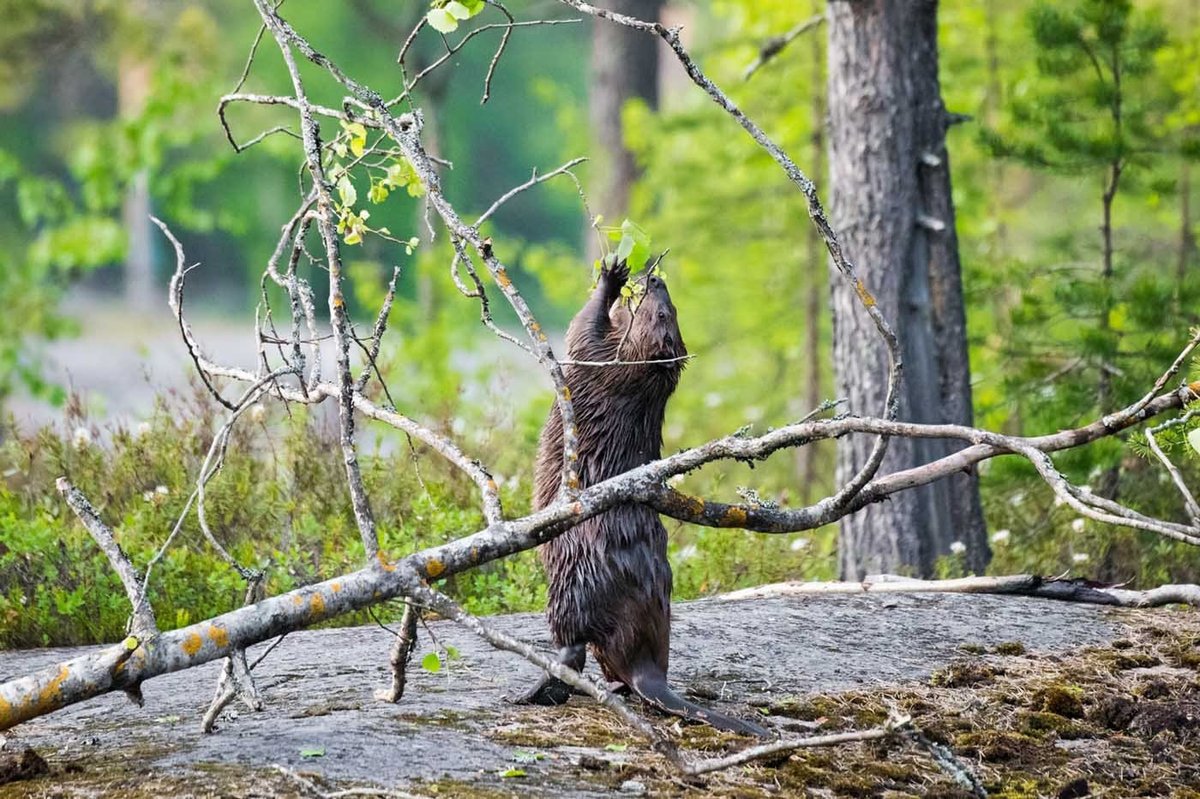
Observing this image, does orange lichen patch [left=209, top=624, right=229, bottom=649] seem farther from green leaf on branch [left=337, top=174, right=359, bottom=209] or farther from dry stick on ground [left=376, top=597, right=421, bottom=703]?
green leaf on branch [left=337, top=174, right=359, bottom=209]

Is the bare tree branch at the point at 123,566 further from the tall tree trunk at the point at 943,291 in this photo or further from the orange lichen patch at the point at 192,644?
the tall tree trunk at the point at 943,291

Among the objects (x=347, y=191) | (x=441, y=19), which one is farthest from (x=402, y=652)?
(x=441, y=19)

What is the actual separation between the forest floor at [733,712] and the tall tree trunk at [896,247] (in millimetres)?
1451

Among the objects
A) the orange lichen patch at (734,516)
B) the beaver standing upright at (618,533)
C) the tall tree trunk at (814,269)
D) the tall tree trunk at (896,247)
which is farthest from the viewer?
the tall tree trunk at (814,269)

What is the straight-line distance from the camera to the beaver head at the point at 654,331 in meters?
4.92

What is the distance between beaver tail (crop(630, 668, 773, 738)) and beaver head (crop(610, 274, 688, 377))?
3.52ft

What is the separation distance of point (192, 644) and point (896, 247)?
203 inches

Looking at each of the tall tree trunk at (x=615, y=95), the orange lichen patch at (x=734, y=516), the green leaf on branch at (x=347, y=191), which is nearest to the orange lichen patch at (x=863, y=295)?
the orange lichen patch at (x=734, y=516)

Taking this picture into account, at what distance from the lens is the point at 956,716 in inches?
192

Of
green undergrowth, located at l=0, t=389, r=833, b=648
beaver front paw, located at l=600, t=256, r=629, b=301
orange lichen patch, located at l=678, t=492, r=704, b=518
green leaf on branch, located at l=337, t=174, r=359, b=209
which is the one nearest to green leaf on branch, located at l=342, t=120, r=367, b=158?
green leaf on branch, located at l=337, t=174, r=359, b=209

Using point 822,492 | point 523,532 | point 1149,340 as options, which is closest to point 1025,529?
point 1149,340

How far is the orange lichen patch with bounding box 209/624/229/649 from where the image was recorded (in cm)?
386

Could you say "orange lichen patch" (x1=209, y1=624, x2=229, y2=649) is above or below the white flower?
below

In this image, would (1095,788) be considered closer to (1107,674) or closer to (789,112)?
(1107,674)
